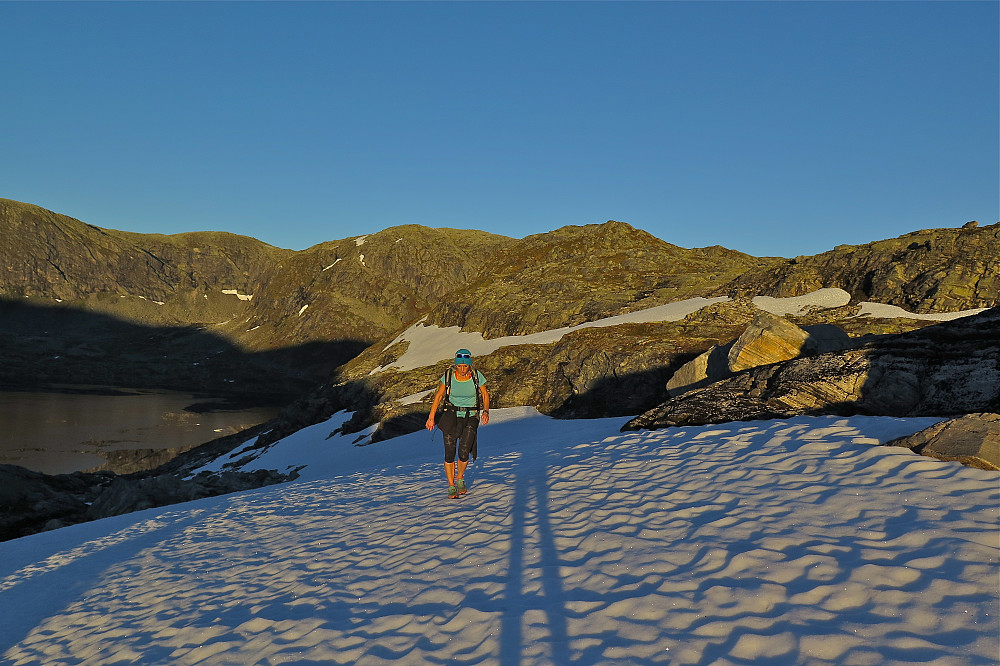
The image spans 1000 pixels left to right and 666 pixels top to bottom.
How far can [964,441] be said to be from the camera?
27.7 feet

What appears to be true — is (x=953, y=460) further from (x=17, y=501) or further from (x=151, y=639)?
(x=17, y=501)

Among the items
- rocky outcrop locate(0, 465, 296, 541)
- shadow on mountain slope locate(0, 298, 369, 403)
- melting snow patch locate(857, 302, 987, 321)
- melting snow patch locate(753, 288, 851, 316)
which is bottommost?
rocky outcrop locate(0, 465, 296, 541)

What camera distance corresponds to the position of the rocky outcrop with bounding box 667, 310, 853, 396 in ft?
68.6

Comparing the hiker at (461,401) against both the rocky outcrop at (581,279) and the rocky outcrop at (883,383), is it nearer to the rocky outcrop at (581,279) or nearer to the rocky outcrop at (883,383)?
the rocky outcrop at (883,383)

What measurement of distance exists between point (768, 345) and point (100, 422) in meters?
105

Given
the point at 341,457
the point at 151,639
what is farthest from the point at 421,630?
the point at 341,457

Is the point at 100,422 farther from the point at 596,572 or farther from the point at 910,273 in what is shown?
the point at 910,273

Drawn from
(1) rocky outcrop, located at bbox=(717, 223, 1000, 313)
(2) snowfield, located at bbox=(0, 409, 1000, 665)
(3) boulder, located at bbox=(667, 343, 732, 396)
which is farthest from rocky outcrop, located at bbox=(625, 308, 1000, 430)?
(1) rocky outcrop, located at bbox=(717, 223, 1000, 313)

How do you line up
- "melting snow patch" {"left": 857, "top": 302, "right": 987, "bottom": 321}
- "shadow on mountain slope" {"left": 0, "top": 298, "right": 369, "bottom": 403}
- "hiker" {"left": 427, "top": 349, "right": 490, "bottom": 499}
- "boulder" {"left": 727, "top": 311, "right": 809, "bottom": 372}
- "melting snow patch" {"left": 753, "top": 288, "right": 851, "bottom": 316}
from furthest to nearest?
"shadow on mountain slope" {"left": 0, "top": 298, "right": 369, "bottom": 403} → "melting snow patch" {"left": 753, "top": 288, "right": 851, "bottom": 316} → "melting snow patch" {"left": 857, "top": 302, "right": 987, "bottom": 321} → "boulder" {"left": 727, "top": 311, "right": 809, "bottom": 372} → "hiker" {"left": 427, "top": 349, "right": 490, "bottom": 499}

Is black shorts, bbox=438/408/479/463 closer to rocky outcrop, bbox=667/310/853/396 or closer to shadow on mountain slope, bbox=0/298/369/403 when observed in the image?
rocky outcrop, bbox=667/310/853/396

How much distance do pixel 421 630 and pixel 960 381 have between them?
13.2m

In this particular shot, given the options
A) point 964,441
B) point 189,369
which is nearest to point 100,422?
point 189,369

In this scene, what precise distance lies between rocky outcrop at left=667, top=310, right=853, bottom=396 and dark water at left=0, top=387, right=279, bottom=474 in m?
64.7

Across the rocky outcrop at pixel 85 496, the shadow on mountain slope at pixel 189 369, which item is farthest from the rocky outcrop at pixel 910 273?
the shadow on mountain slope at pixel 189 369
